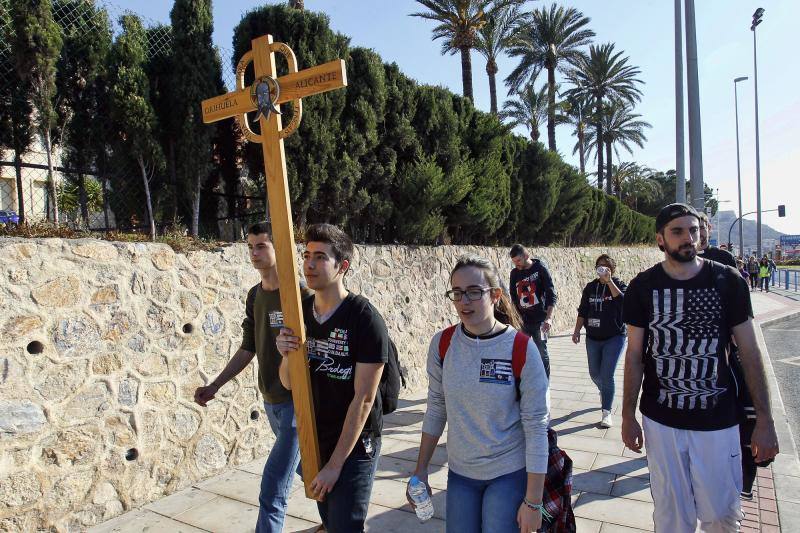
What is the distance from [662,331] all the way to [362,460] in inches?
62.9

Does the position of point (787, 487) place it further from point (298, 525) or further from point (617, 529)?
point (298, 525)

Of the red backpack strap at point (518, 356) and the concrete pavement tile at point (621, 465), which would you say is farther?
the concrete pavement tile at point (621, 465)

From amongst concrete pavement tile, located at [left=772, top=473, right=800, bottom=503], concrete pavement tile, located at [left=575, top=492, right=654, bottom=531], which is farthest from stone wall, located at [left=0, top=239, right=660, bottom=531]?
concrete pavement tile, located at [left=772, top=473, right=800, bottom=503]

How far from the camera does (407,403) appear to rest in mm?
6750

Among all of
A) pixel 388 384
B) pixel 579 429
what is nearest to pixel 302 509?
pixel 388 384

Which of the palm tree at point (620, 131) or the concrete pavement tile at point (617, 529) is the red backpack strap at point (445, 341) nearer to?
the concrete pavement tile at point (617, 529)

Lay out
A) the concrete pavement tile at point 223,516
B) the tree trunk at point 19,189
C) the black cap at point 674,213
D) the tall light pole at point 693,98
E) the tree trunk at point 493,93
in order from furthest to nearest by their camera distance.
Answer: the tree trunk at point 493,93
the tall light pole at point 693,98
the tree trunk at point 19,189
the concrete pavement tile at point 223,516
the black cap at point 674,213

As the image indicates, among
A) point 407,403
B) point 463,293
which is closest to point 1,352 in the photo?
point 463,293

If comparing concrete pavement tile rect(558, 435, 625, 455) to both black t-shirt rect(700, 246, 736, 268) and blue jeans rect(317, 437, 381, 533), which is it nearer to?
black t-shirt rect(700, 246, 736, 268)

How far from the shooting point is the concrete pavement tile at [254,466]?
465cm

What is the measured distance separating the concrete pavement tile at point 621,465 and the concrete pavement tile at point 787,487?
87cm

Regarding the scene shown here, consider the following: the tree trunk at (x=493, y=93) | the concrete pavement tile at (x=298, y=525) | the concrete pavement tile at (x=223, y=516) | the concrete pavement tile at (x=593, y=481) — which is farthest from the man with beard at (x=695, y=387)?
the tree trunk at (x=493, y=93)

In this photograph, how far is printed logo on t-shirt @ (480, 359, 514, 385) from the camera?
223 centimetres

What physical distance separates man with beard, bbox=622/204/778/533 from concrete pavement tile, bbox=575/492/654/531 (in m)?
0.91
